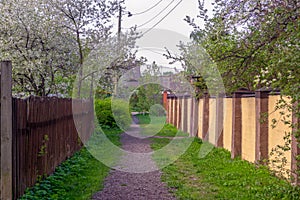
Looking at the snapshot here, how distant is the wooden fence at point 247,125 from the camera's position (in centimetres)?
659

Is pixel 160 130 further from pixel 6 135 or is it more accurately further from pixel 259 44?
pixel 6 135

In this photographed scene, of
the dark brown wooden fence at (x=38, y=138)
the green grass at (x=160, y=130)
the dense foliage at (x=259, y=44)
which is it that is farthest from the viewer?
the green grass at (x=160, y=130)

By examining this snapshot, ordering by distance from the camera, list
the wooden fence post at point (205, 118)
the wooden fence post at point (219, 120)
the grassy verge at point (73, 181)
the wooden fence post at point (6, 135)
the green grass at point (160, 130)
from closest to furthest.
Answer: the wooden fence post at point (6, 135) → the grassy verge at point (73, 181) → the wooden fence post at point (219, 120) → the wooden fence post at point (205, 118) → the green grass at point (160, 130)

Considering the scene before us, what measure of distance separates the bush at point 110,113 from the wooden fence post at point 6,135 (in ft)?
45.1

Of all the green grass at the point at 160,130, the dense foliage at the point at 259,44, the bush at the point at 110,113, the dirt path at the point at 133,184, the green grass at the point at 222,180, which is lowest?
the green grass at the point at 160,130

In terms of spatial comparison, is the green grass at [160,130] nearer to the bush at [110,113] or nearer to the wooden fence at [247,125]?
the bush at [110,113]

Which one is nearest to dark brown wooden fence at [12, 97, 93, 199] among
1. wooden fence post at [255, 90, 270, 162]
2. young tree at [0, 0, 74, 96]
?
young tree at [0, 0, 74, 96]

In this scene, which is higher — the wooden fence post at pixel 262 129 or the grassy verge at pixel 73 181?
Result: the wooden fence post at pixel 262 129

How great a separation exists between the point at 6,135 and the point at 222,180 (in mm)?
4008

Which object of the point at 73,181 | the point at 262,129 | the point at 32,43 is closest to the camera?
the point at 73,181

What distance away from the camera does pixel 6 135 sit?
4.44 m

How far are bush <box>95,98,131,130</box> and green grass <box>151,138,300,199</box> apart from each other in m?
9.20

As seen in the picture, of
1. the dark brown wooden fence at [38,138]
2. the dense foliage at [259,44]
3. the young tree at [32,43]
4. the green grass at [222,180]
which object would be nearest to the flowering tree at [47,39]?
the young tree at [32,43]

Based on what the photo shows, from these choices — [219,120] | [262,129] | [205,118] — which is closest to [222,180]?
[262,129]
